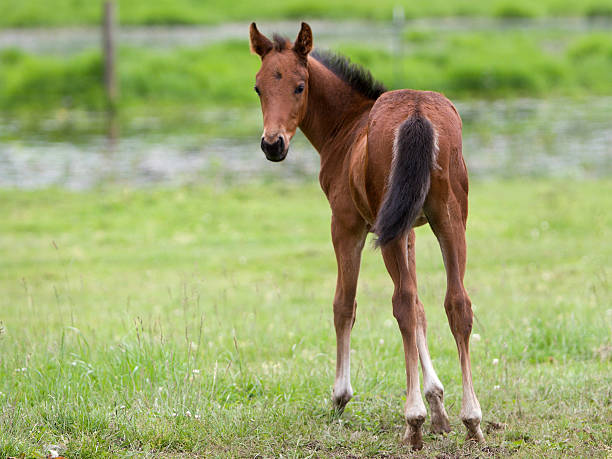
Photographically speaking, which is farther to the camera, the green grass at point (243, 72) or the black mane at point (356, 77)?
the green grass at point (243, 72)

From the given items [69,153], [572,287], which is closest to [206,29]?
[69,153]

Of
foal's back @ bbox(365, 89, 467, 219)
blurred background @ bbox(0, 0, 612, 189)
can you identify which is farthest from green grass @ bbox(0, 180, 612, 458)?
blurred background @ bbox(0, 0, 612, 189)

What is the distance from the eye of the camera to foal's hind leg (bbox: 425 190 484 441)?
420 centimetres

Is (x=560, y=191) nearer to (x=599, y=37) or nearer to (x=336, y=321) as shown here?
(x=336, y=321)

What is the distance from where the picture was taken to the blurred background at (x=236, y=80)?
13.9 m

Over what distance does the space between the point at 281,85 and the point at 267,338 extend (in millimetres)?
2005

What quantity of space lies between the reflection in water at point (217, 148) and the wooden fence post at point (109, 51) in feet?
3.05

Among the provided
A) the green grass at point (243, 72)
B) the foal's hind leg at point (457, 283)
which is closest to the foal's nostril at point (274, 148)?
the foal's hind leg at point (457, 283)

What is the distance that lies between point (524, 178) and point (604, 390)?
794 centimetres

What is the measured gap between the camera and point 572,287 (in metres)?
7.49

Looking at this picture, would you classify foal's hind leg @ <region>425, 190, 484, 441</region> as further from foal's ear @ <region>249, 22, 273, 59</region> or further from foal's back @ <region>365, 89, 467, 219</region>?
foal's ear @ <region>249, 22, 273, 59</region>

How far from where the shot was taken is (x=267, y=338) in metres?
6.09

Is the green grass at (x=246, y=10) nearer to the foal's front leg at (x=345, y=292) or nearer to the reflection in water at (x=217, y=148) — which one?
the reflection in water at (x=217, y=148)

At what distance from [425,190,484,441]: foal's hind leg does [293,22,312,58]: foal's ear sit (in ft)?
4.43
